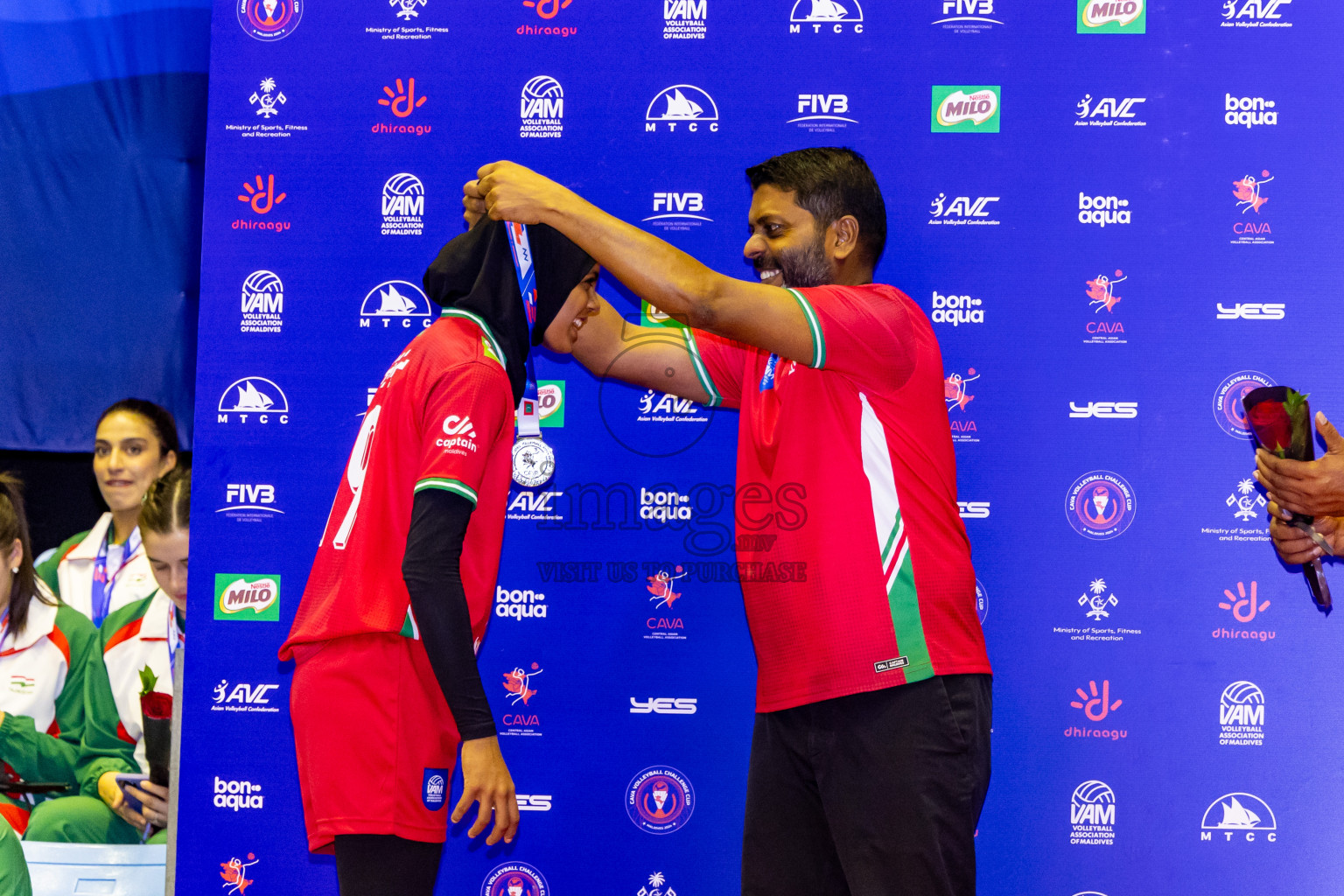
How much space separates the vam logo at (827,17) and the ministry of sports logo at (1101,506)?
163 centimetres

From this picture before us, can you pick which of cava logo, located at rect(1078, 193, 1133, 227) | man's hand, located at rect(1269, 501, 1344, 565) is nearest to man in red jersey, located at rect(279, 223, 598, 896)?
cava logo, located at rect(1078, 193, 1133, 227)

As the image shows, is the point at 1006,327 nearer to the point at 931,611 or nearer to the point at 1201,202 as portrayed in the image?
the point at 1201,202

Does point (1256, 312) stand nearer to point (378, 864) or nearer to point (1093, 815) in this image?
point (1093, 815)

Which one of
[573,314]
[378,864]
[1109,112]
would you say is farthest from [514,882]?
[1109,112]

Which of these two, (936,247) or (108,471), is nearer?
(936,247)

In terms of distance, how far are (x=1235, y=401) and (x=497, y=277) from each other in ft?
7.71

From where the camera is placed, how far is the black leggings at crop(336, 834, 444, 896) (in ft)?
6.63

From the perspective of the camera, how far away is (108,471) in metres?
3.96

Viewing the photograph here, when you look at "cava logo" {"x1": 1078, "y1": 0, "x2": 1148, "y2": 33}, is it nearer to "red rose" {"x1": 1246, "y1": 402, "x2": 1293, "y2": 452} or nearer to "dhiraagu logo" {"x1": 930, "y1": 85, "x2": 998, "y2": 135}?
"dhiraagu logo" {"x1": 930, "y1": 85, "x2": 998, "y2": 135}

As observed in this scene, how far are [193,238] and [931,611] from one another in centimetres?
334

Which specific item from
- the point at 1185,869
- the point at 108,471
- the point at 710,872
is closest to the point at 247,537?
the point at 108,471

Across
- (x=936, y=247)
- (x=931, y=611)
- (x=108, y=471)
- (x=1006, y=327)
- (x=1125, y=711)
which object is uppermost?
(x=936, y=247)

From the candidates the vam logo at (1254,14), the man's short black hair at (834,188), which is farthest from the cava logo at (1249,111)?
the man's short black hair at (834,188)

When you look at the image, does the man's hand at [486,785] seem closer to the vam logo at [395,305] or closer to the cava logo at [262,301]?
the vam logo at [395,305]
